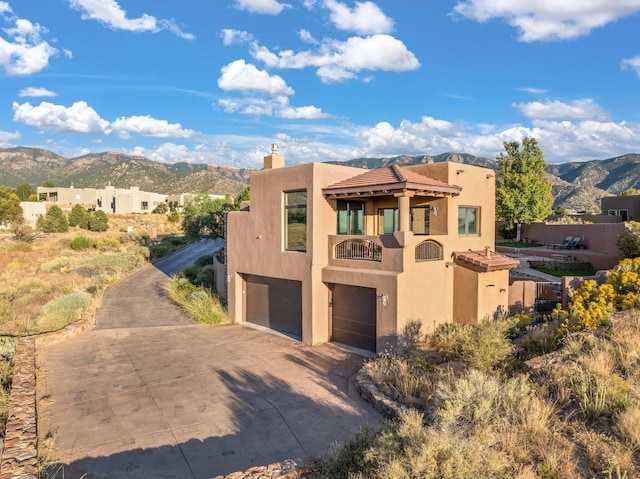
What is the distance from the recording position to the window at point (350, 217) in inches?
603

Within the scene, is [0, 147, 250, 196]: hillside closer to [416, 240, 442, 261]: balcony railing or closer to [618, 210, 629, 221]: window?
[618, 210, 629, 221]: window

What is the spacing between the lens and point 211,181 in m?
106

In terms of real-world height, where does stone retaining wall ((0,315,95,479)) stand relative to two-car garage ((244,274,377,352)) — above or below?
below

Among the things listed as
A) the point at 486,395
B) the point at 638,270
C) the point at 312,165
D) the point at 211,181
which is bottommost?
the point at 486,395

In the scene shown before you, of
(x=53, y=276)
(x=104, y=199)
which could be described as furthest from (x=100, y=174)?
(x=53, y=276)

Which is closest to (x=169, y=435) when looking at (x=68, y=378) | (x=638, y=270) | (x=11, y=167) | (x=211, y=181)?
(x=68, y=378)

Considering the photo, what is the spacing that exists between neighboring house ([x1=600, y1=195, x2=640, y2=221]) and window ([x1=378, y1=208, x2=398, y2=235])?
109 ft

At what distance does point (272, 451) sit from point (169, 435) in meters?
2.16

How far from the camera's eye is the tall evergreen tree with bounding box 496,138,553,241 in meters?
39.1

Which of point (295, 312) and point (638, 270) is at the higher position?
point (638, 270)

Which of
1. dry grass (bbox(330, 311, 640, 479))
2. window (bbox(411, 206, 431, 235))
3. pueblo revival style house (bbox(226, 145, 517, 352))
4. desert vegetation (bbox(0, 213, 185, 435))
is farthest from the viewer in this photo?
→ desert vegetation (bbox(0, 213, 185, 435))

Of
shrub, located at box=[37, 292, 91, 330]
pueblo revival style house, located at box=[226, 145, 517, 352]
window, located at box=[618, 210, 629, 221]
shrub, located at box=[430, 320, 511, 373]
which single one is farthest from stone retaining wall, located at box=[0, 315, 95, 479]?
window, located at box=[618, 210, 629, 221]

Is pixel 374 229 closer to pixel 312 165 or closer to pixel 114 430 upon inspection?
pixel 312 165

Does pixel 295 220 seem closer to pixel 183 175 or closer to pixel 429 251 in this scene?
pixel 429 251
